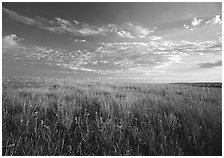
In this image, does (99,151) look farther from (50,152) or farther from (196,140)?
(196,140)

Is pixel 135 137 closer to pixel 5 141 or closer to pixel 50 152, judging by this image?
pixel 50 152

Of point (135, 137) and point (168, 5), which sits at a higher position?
point (168, 5)

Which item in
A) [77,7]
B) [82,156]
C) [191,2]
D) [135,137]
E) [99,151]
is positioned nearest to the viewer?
[82,156]

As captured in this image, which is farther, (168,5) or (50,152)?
(168,5)

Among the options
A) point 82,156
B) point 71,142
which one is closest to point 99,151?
point 82,156

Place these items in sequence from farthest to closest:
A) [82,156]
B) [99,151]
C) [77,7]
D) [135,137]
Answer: [77,7] → [135,137] → [99,151] → [82,156]

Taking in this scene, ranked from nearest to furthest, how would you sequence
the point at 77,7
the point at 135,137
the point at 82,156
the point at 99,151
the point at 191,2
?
the point at 82,156 < the point at 99,151 < the point at 135,137 < the point at 191,2 < the point at 77,7

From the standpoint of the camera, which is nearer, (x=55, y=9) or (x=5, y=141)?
(x=5, y=141)

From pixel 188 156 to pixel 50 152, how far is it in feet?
6.30

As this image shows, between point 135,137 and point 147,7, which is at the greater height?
point 147,7

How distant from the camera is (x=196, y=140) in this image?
2928 millimetres

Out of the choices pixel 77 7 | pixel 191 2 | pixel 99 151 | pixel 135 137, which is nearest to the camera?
pixel 99 151

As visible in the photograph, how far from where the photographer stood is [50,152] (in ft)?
8.79

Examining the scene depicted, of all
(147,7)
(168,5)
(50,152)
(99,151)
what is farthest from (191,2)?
(50,152)
